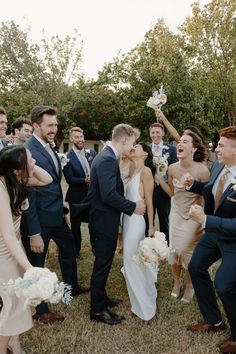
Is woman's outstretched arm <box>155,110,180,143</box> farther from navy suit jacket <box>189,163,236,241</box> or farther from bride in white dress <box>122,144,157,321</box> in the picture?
navy suit jacket <box>189,163,236,241</box>

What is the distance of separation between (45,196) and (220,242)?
7.25 feet

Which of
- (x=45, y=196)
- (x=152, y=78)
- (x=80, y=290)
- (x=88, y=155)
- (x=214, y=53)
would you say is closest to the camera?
(x=45, y=196)

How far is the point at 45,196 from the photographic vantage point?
4781 millimetres

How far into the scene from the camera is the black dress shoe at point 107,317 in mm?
4700

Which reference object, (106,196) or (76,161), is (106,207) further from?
(76,161)

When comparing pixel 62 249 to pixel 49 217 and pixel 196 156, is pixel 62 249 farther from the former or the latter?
pixel 196 156

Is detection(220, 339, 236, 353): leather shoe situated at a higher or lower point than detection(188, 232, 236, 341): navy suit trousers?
lower

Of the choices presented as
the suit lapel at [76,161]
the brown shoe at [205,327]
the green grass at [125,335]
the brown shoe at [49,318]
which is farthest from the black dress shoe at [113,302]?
the suit lapel at [76,161]

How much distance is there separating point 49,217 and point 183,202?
1.91 meters

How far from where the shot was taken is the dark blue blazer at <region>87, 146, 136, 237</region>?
448 cm

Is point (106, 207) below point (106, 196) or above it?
below

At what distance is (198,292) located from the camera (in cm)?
448

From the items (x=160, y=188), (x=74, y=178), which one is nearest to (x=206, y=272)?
(x=160, y=188)

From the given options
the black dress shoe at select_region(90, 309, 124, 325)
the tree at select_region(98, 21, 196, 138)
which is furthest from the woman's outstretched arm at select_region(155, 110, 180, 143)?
the tree at select_region(98, 21, 196, 138)
